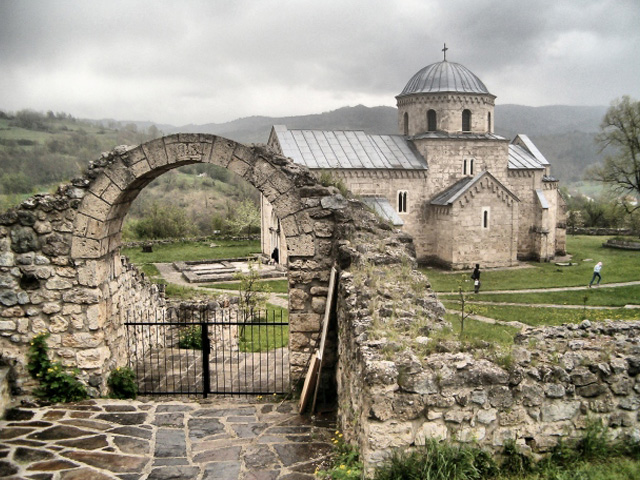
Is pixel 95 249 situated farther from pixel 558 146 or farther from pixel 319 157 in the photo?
pixel 558 146

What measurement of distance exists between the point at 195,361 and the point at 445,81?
2577 centimetres

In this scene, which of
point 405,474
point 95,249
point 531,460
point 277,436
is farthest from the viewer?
point 95,249

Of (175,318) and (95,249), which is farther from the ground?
(95,249)

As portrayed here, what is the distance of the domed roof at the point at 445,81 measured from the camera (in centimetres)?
3045

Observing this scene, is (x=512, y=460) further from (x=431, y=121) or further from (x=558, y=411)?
(x=431, y=121)

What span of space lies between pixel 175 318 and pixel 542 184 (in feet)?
87.1

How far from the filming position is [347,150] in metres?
28.7

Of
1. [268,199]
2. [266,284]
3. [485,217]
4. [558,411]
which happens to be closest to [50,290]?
[268,199]

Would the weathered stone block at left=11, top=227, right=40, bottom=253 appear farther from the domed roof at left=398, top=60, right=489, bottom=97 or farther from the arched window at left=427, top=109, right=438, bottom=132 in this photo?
the domed roof at left=398, top=60, right=489, bottom=97

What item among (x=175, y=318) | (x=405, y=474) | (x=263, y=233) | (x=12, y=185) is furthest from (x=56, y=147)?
(x=405, y=474)

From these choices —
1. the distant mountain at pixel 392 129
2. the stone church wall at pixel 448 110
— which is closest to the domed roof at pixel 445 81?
the stone church wall at pixel 448 110

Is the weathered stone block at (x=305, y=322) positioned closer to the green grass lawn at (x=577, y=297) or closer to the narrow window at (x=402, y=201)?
the green grass lawn at (x=577, y=297)

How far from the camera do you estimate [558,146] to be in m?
120

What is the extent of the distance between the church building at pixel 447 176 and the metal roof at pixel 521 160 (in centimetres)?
7
